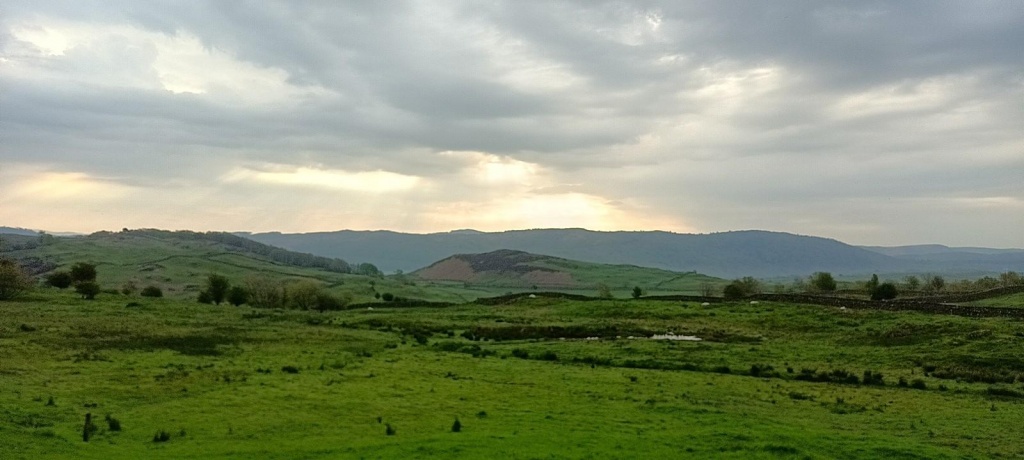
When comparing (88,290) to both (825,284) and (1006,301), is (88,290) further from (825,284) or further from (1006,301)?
(825,284)

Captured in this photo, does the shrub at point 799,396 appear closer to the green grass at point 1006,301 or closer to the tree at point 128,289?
the green grass at point 1006,301

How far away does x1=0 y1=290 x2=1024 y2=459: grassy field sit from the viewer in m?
22.8

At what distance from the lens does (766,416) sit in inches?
1142

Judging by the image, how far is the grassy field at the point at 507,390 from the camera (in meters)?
22.8

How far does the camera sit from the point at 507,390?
35.0 metres

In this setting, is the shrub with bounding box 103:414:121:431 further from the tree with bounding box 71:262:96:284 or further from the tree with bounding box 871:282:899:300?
the tree with bounding box 71:262:96:284

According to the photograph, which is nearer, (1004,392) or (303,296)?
(1004,392)

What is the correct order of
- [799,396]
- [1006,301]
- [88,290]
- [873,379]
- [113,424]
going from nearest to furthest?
1. [113,424]
2. [799,396]
3. [873,379]
4. [1006,301]
5. [88,290]

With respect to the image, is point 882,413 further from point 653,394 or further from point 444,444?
point 444,444

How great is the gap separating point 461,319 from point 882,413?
63.1 m

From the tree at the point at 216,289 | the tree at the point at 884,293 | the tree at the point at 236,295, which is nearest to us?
the tree at the point at 884,293

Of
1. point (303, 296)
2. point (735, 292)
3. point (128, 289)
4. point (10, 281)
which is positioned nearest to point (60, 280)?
point (128, 289)

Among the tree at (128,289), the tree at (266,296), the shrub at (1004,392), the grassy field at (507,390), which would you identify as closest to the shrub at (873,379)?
the grassy field at (507,390)

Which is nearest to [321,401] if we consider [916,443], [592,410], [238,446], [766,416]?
[238,446]
